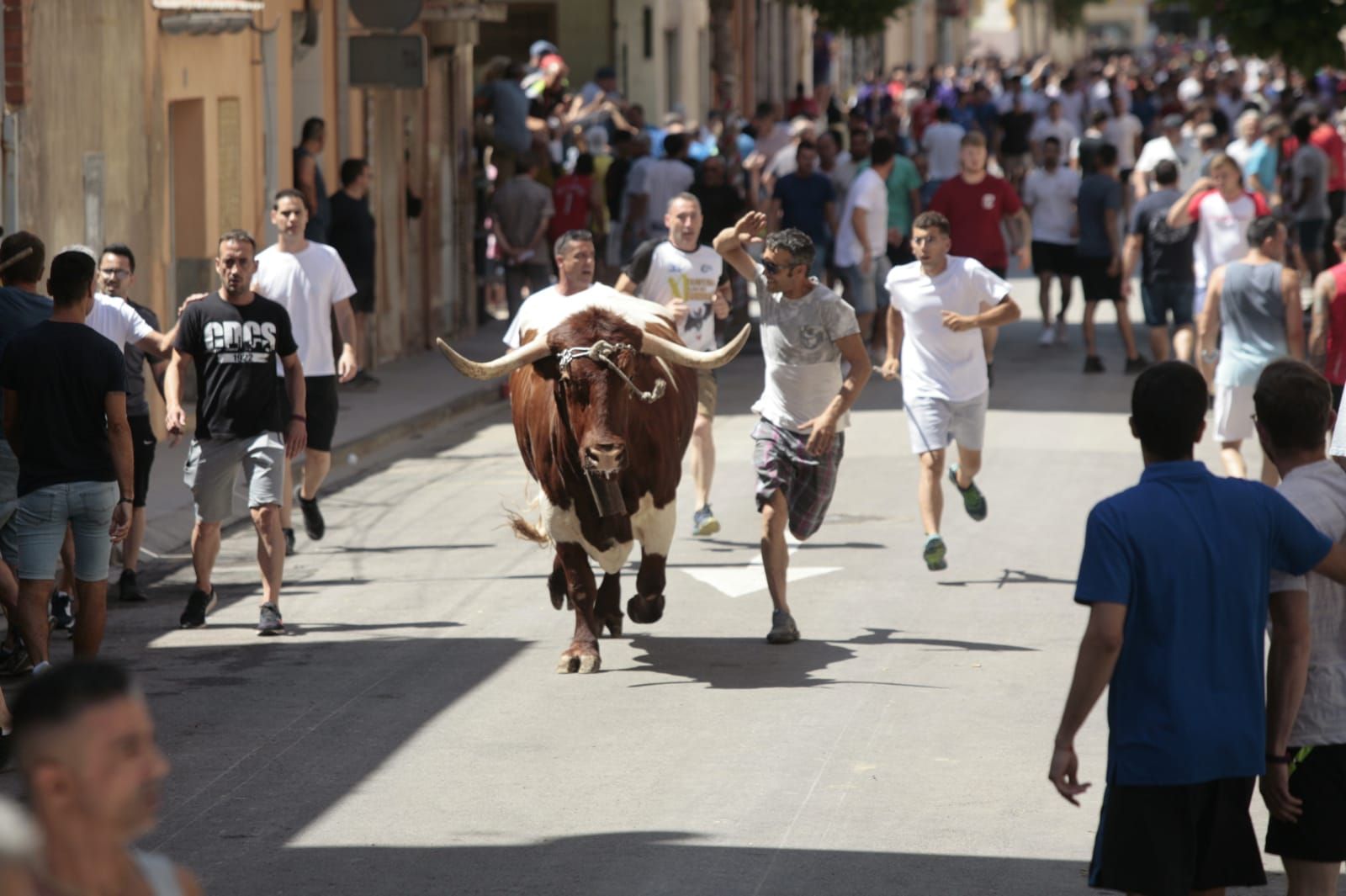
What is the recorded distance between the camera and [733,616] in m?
10.9

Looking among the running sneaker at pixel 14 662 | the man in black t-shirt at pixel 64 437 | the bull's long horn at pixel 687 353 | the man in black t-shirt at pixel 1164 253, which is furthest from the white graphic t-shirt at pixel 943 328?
the man in black t-shirt at pixel 1164 253

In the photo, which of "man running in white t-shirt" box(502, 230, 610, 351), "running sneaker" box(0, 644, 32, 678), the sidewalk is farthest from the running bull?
the sidewalk

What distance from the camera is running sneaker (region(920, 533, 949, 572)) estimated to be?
37.8ft

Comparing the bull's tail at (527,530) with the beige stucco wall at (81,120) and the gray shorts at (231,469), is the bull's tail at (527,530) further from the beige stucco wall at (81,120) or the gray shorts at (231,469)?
the beige stucco wall at (81,120)

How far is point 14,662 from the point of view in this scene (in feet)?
31.4

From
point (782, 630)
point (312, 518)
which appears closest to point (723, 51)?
point (312, 518)

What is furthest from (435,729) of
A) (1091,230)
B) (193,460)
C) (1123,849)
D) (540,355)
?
(1091,230)

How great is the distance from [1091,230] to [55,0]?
388 inches

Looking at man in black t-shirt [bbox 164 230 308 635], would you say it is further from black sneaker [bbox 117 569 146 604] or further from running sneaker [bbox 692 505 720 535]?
running sneaker [bbox 692 505 720 535]

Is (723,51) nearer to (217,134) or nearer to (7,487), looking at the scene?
(217,134)

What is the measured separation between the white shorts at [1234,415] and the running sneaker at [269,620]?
18.7 ft

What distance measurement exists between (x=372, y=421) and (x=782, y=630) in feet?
26.4

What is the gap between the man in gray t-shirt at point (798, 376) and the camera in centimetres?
1038

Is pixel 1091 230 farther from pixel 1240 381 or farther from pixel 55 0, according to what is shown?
pixel 55 0
